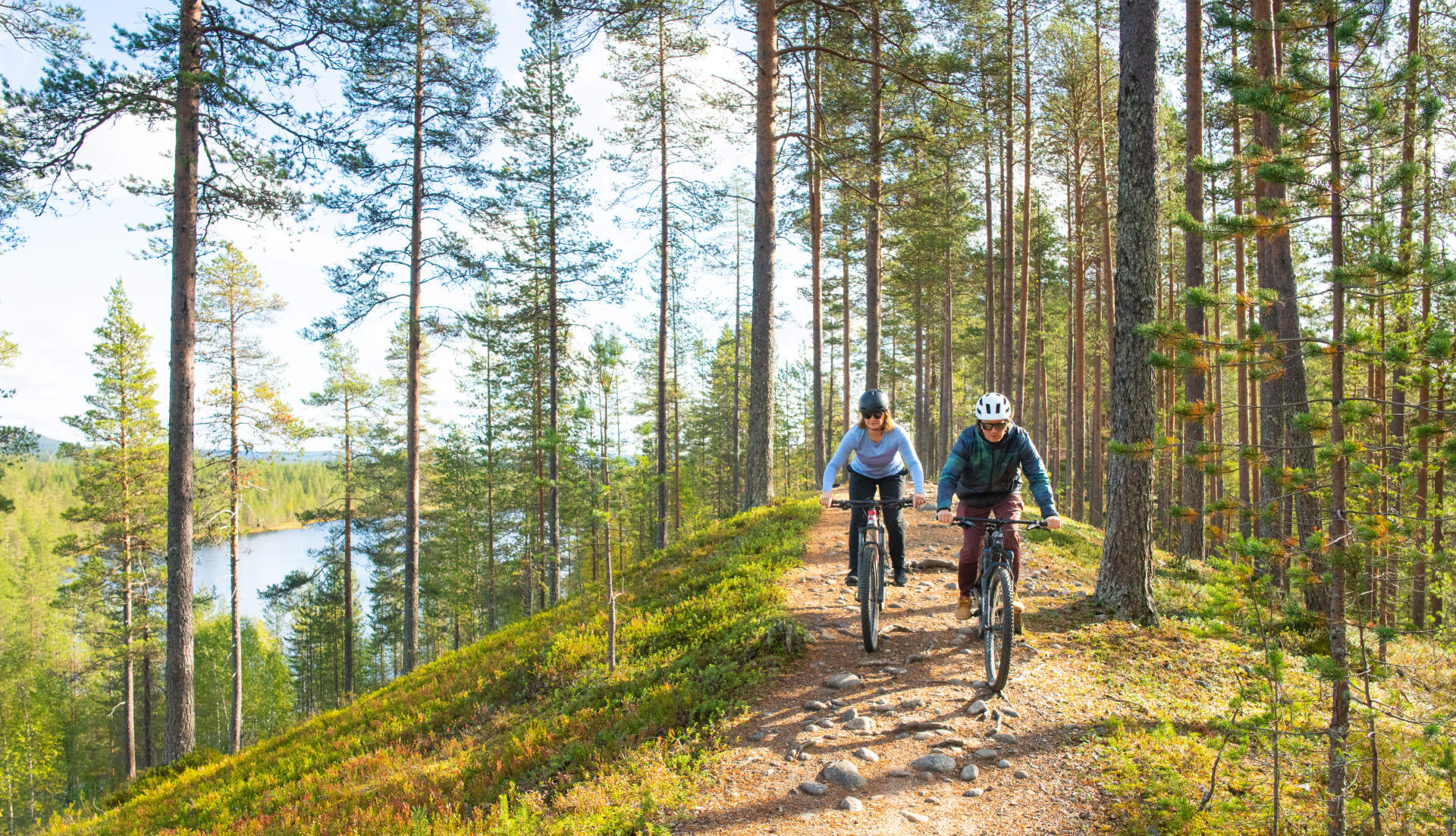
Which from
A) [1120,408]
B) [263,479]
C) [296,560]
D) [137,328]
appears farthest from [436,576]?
[296,560]

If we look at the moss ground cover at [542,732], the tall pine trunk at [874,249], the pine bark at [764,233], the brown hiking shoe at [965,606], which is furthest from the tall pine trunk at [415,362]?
the brown hiking shoe at [965,606]

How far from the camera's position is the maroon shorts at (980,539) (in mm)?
5469

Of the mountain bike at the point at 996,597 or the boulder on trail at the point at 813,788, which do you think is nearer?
the boulder on trail at the point at 813,788

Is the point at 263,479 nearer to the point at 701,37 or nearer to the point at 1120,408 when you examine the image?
the point at 701,37

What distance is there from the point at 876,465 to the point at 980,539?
1162 millimetres

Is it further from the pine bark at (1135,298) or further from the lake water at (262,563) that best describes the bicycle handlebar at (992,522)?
the lake water at (262,563)

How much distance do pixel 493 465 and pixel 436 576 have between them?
20.2ft

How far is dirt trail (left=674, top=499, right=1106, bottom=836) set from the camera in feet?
12.9

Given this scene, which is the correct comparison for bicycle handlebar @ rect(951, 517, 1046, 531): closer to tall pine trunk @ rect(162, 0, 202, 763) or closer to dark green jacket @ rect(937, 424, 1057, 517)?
dark green jacket @ rect(937, 424, 1057, 517)

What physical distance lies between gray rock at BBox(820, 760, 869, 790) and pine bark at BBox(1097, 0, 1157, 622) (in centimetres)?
409

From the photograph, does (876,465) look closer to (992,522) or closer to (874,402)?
(874,402)

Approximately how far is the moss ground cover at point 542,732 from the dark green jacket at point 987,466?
219 cm

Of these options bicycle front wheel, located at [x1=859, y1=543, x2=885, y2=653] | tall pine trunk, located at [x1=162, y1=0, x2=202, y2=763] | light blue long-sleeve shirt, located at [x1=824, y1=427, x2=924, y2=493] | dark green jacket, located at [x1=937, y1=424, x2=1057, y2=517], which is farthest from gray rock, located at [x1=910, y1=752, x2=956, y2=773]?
tall pine trunk, located at [x1=162, y1=0, x2=202, y2=763]

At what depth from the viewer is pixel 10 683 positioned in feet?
106
